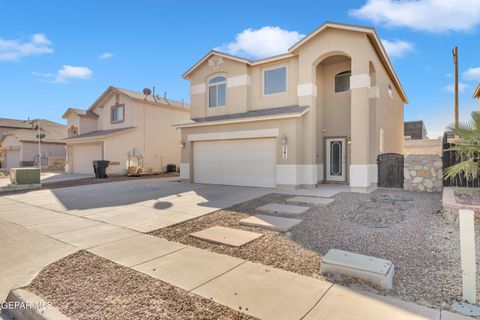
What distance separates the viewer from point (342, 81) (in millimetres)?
13688

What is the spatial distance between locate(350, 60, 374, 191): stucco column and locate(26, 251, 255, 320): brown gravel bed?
9582 millimetres

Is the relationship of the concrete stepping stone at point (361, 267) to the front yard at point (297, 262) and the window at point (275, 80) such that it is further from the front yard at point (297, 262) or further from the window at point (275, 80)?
the window at point (275, 80)

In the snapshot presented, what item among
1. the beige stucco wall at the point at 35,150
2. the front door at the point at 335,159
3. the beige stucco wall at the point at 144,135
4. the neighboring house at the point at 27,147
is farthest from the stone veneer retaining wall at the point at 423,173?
the beige stucco wall at the point at 35,150

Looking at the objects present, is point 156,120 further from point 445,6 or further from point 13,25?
point 445,6

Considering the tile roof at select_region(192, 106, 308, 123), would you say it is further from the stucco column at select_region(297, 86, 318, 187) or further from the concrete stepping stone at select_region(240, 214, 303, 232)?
the concrete stepping stone at select_region(240, 214, 303, 232)

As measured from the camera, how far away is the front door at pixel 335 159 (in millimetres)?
13562

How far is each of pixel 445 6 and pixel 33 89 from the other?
27869 mm

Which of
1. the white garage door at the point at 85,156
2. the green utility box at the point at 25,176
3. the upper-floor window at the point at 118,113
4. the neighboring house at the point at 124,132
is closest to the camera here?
the green utility box at the point at 25,176

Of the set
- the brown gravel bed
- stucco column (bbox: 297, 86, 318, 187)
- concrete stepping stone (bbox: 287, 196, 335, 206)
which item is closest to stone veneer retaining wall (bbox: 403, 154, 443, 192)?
stucco column (bbox: 297, 86, 318, 187)

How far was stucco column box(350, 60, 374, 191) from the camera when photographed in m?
11.1

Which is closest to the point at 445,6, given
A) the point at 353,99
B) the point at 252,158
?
the point at 353,99

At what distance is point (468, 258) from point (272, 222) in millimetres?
3747

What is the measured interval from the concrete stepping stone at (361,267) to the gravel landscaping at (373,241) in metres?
0.09

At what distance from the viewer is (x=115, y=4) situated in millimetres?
11922
